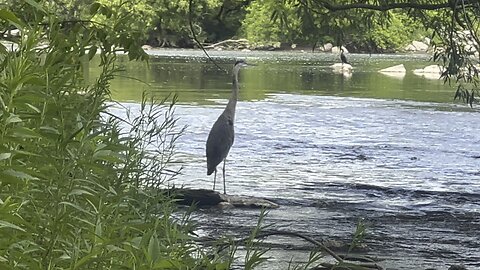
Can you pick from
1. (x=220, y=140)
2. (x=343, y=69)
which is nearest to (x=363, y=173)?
(x=220, y=140)

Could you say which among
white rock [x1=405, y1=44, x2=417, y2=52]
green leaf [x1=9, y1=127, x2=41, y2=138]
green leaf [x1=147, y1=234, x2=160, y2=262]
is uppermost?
green leaf [x1=9, y1=127, x2=41, y2=138]

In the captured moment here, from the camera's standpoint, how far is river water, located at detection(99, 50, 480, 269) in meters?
8.85

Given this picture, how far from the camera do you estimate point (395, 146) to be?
1661 centimetres

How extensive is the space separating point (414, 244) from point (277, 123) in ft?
36.5

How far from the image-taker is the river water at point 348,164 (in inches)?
348

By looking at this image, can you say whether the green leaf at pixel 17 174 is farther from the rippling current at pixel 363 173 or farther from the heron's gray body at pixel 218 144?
the heron's gray body at pixel 218 144

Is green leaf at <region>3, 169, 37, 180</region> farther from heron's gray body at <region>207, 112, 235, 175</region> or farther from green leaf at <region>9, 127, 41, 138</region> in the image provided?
heron's gray body at <region>207, 112, 235, 175</region>

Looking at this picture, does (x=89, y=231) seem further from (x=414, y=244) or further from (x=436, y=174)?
(x=436, y=174)

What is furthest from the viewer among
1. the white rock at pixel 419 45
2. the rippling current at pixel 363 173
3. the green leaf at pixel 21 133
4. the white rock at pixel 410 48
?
the white rock at pixel 419 45

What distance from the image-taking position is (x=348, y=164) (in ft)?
46.6

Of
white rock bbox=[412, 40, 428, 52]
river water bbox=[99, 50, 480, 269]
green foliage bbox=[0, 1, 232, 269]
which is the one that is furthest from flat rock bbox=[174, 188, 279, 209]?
white rock bbox=[412, 40, 428, 52]

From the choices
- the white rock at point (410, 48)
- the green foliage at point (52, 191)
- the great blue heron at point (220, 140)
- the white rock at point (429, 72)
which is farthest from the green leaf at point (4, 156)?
the white rock at point (410, 48)

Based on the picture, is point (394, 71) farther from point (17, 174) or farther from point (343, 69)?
point (17, 174)

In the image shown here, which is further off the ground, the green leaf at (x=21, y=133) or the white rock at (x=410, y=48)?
the green leaf at (x=21, y=133)
